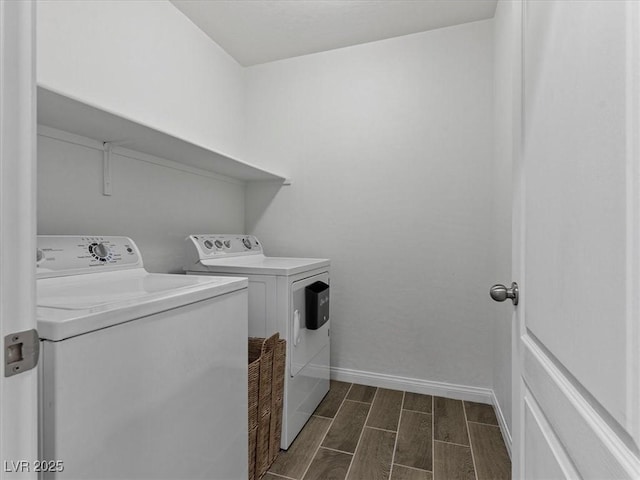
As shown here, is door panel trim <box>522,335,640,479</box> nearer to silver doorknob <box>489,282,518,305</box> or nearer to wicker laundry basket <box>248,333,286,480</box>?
silver doorknob <box>489,282,518,305</box>

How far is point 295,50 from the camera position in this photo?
2.47 meters

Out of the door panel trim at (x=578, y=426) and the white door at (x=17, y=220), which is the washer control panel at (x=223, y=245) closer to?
the white door at (x=17, y=220)

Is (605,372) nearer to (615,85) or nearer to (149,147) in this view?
(615,85)

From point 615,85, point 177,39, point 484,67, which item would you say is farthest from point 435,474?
point 177,39

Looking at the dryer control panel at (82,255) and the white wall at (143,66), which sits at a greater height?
the white wall at (143,66)

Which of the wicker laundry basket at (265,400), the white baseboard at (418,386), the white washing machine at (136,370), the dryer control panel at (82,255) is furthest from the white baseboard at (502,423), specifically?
the dryer control panel at (82,255)

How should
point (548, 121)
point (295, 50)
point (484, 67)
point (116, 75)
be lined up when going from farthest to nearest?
point (295, 50)
point (484, 67)
point (116, 75)
point (548, 121)

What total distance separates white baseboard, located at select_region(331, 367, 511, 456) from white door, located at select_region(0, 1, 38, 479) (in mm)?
2139

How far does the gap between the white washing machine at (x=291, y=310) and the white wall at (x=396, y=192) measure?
0.38 metres

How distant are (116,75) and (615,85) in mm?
1938

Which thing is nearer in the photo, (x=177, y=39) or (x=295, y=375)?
(x=295, y=375)

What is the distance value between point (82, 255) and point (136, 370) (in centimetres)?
76

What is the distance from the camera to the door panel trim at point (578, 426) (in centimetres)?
41

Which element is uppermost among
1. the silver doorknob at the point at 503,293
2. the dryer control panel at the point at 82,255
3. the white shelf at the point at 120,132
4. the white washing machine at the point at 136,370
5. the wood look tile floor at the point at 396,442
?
the white shelf at the point at 120,132
